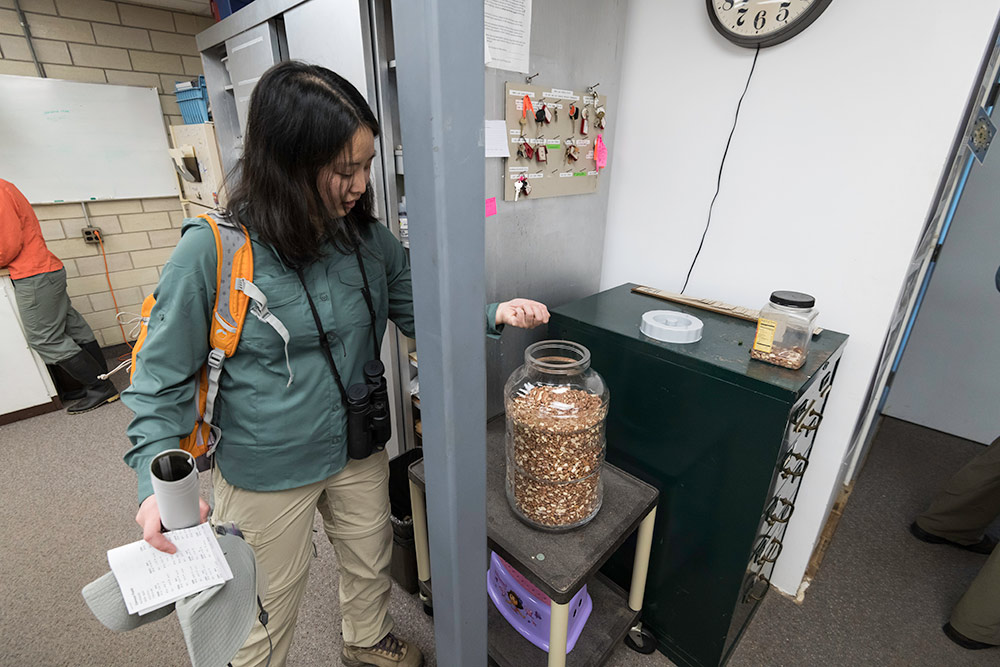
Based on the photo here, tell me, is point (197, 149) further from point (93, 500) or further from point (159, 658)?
point (159, 658)

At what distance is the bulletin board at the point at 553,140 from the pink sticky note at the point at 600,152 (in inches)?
0.5

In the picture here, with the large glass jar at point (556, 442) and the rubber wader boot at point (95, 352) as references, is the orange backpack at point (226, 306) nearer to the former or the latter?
the large glass jar at point (556, 442)

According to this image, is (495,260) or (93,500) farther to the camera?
(93,500)

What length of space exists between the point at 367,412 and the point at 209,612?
507 millimetres

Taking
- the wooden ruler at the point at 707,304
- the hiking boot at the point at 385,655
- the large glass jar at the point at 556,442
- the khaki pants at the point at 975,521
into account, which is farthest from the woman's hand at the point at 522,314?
the khaki pants at the point at 975,521

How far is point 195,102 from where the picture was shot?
115 inches

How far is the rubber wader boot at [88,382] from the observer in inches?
115

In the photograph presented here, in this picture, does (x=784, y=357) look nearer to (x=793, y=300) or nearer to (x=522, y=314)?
(x=793, y=300)

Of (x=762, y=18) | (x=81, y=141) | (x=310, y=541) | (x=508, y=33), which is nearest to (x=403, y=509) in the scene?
(x=310, y=541)

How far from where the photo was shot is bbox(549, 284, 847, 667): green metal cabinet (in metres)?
1.14

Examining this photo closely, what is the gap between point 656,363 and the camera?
49.9 inches

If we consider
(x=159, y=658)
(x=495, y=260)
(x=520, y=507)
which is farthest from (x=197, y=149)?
(x=520, y=507)

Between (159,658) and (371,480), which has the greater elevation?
(371,480)

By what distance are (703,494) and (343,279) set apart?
111 cm
